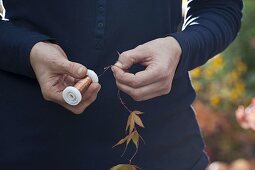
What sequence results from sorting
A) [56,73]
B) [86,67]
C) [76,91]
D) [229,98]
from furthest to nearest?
[229,98]
[86,67]
[56,73]
[76,91]

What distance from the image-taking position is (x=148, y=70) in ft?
4.67

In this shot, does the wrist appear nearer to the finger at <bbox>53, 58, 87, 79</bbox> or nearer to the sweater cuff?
the sweater cuff

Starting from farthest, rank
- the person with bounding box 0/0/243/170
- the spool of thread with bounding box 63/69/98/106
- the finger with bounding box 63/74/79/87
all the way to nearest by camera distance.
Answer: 1. the person with bounding box 0/0/243/170
2. the finger with bounding box 63/74/79/87
3. the spool of thread with bounding box 63/69/98/106

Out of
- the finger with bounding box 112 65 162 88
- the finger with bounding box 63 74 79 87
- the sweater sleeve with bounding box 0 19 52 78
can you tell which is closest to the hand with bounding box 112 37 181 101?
the finger with bounding box 112 65 162 88

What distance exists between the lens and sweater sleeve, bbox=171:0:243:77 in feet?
5.19

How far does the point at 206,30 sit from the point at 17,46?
1.57ft

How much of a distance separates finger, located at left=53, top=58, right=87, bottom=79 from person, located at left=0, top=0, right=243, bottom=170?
8 cm

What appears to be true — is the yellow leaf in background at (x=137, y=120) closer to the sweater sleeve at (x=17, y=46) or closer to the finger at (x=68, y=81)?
the finger at (x=68, y=81)

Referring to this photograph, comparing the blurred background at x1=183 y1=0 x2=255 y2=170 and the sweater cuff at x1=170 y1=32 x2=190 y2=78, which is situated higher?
the sweater cuff at x1=170 y1=32 x2=190 y2=78

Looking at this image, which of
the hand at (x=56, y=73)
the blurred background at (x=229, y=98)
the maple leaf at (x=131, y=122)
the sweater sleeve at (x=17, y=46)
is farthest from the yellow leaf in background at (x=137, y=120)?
the blurred background at (x=229, y=98)

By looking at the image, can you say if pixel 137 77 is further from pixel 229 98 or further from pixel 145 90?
pixel 229 98

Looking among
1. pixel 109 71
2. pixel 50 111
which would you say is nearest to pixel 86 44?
pixel 109 71

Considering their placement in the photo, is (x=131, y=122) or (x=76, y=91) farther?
(x=131, y=122)

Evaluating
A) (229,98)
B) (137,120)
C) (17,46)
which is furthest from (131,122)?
(229,98)
